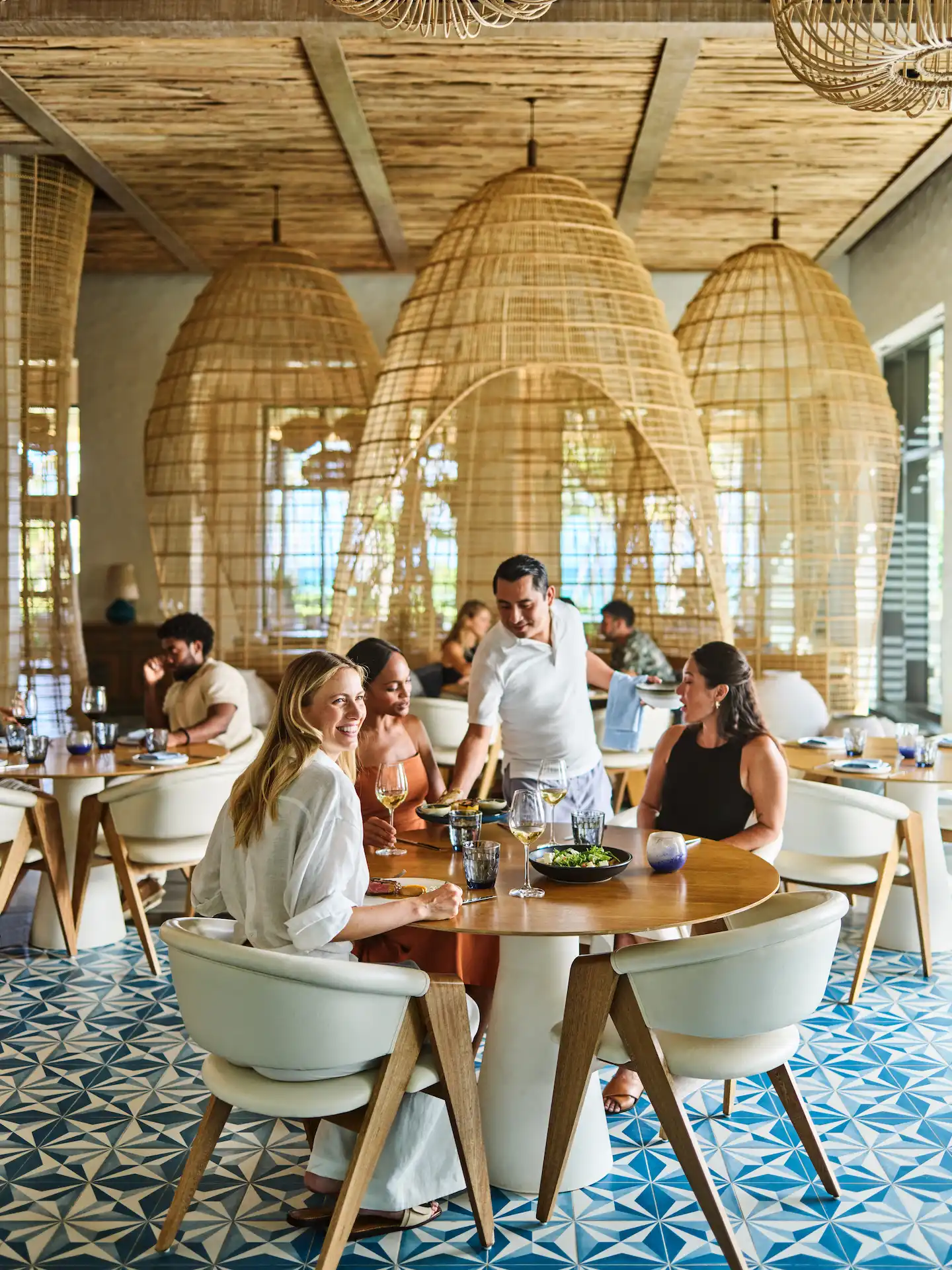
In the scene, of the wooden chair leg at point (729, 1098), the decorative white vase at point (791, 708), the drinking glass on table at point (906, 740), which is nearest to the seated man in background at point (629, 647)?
the decorative white vase at point (791, 708)

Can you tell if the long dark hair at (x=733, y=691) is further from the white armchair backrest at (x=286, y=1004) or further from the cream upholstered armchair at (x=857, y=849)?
the white armchair backrest at (x=286, y=1004)

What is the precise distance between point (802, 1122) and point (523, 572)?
176cm

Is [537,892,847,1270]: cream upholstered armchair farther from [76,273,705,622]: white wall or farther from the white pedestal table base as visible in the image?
[76,273,705,622]: white wall

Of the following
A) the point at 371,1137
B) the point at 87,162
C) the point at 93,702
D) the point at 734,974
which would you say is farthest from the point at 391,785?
the point at 87,162

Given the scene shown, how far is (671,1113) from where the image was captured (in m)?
2.46

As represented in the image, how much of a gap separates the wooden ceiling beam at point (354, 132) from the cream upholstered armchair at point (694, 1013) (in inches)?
174

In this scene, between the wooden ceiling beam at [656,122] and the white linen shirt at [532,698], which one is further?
the wooden ceiling beam at [656,122]

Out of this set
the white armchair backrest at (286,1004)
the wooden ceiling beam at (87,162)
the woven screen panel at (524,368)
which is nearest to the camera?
the white armchair backrest at (286,1004)

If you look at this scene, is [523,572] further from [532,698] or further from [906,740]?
[906,740]

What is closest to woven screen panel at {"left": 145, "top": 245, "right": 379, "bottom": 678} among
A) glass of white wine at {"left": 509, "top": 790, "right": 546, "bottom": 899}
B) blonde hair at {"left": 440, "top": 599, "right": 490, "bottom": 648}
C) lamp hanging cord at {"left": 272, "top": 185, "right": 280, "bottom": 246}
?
lamp hanging cord at {"left": 272, "top": 185, "right": 280, "bottom": 246}

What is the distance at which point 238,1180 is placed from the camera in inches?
115

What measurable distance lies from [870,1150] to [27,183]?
642cm

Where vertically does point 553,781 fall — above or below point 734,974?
above

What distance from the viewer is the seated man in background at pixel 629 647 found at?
6.82 m
